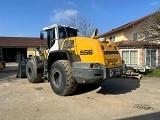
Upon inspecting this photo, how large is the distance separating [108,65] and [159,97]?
2.32 m

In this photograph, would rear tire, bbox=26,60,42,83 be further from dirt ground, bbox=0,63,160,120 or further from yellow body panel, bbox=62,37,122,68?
yellow body panel, bbox=62,37,122,68

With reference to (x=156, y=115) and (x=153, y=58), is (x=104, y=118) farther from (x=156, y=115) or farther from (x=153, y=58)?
(x=153, y=58)

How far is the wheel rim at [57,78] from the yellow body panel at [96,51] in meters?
1.09

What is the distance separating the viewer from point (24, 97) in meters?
8.88

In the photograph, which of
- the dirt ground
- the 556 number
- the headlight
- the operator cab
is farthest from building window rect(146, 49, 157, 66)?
the headlight

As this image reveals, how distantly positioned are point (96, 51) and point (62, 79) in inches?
69.5

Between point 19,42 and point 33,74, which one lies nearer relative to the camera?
point 33,74

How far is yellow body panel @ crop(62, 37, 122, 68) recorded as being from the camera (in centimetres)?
828

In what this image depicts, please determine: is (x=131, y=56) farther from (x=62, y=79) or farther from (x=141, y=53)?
(x=62, y=79)

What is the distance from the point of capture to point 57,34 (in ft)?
35.2

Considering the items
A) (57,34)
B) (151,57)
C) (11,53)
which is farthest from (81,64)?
(11,53)

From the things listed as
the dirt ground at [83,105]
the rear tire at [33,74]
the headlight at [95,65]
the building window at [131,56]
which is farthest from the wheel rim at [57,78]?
the building window at [131,56]

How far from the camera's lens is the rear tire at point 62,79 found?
8594 millimetres

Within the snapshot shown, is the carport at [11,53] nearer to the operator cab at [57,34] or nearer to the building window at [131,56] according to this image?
the building window at [131,56]
